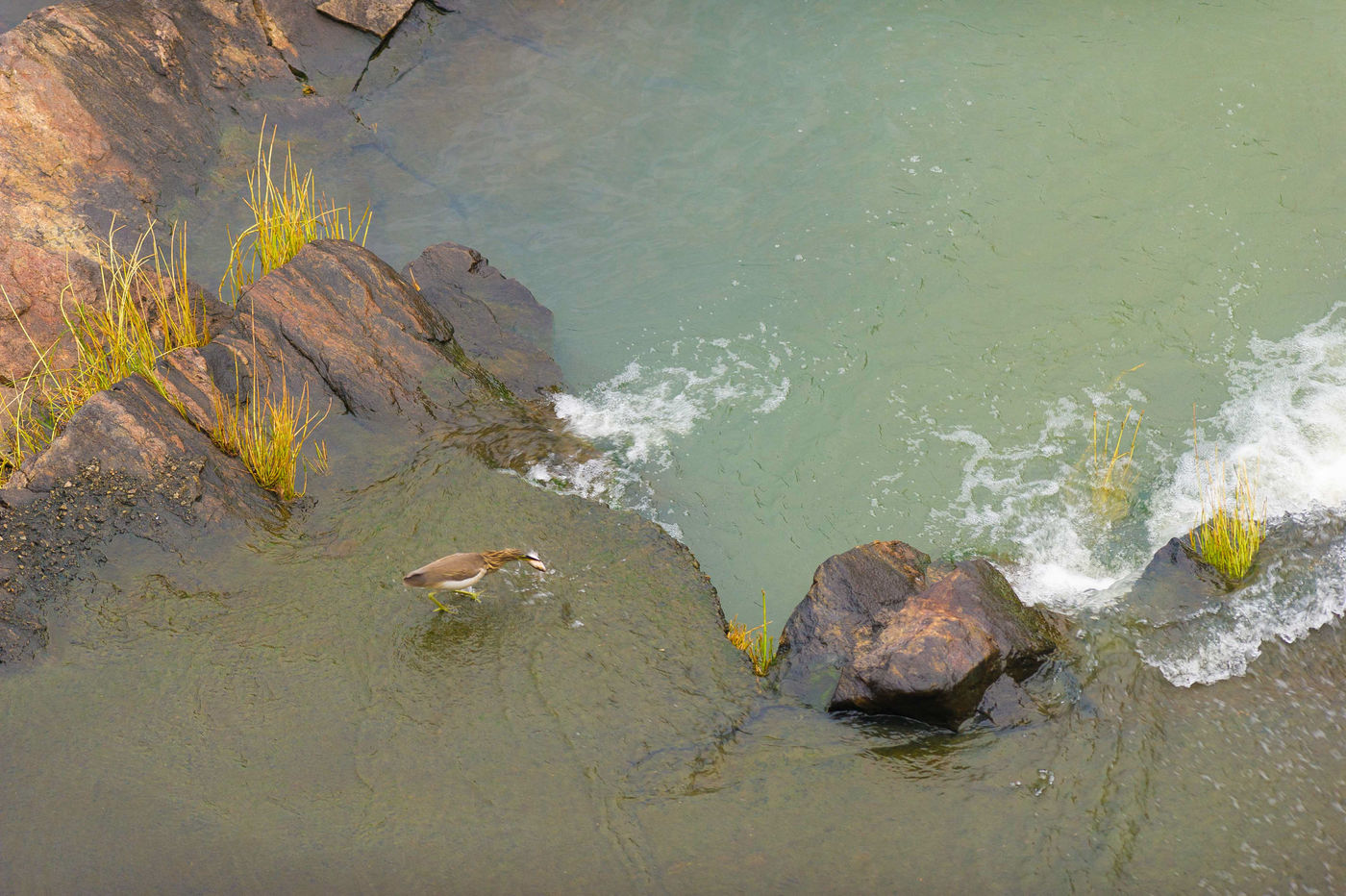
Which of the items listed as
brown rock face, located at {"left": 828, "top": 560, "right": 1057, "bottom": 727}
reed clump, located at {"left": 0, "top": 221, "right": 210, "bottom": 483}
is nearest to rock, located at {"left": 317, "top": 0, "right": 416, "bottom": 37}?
reed clump, located at {"left": 0, "top": 221, "right": 210, "bottom": 483}

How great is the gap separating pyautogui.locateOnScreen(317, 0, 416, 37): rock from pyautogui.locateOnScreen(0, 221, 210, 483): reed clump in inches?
143

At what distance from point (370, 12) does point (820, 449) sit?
6.06 m

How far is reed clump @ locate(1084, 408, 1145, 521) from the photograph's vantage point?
5723 mm

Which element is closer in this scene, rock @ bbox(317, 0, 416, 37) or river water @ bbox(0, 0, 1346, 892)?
river water @ bbox(0, 0, 1346, 892)

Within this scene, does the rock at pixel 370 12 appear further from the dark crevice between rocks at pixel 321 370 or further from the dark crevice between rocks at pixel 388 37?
the dark crevice between rocks at pixel 321 370

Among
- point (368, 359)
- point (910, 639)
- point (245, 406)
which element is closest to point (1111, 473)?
point (910, 639)

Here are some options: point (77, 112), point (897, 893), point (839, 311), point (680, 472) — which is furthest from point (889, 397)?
point (77, 112)

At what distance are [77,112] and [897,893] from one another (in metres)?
7.30

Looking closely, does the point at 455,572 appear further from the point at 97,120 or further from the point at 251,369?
the point at 97,120

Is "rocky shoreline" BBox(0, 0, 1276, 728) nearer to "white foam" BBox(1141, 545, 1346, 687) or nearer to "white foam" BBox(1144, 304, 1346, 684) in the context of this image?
"white foam" BBox(1141, 545, 1346, 687)

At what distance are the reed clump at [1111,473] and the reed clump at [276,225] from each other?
5.06 m

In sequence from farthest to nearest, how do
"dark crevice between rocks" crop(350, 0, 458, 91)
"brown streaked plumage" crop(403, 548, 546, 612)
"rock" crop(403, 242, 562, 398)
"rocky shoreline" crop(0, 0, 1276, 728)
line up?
"dark crevice between rocks" crop(350, 0, 458, 91) → "rock" crop(403, 242, 562, 398) → "rocky shoreline" crop(0, 0, 1276, 728) → "brown streaked plumage" crop(403, 548, 546, 612)

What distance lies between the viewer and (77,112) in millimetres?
6953

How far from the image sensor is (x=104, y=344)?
231 inches
